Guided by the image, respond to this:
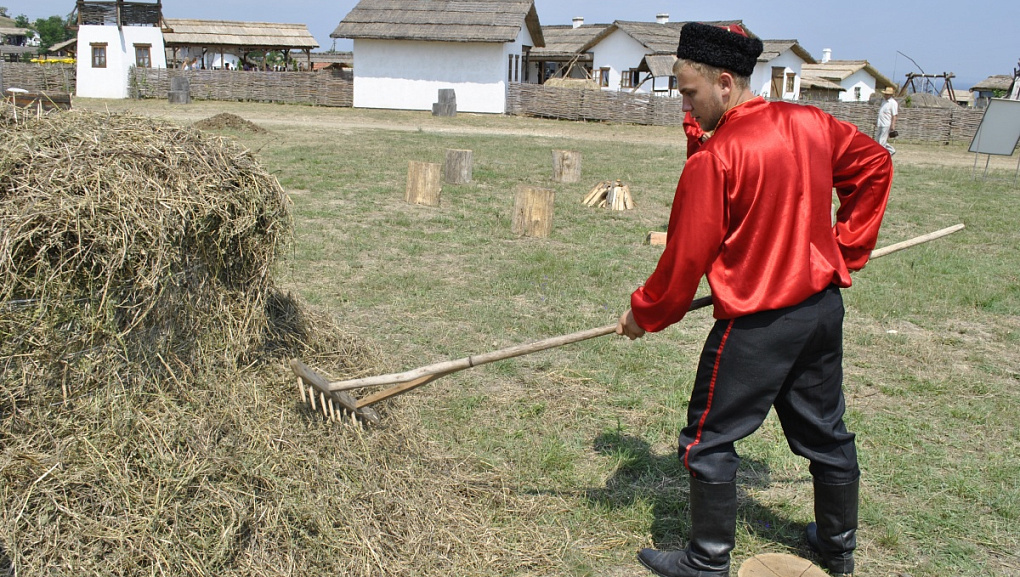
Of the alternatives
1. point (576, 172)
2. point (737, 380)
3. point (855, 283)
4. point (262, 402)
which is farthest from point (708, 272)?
point (576, 172)

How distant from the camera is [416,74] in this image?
31.9m

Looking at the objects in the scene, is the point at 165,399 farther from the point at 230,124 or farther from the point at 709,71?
the point at 230,124

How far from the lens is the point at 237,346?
3035mm

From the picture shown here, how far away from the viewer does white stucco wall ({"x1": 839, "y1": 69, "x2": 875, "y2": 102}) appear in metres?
55.8

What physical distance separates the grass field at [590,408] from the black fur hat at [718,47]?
1990 millimetres

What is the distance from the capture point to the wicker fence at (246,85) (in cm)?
3148

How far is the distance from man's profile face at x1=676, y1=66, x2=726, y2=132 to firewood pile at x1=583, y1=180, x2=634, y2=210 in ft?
27.4

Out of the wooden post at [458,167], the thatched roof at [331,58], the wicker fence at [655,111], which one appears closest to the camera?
the wooden post at [458,167]

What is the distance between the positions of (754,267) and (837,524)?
119 centimetres

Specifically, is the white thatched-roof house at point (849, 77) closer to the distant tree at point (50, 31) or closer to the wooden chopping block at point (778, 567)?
the wooden chopping block at point (778, 567)

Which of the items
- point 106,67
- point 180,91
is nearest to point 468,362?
point 180,91

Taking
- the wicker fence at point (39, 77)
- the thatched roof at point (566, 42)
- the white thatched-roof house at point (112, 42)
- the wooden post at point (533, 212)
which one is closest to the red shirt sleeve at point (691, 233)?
→ the wooden post at point (533, 212)

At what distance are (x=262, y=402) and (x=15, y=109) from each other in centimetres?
148

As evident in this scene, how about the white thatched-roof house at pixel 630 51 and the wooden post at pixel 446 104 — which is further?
the white thatched-roof house at pixel 630 51
